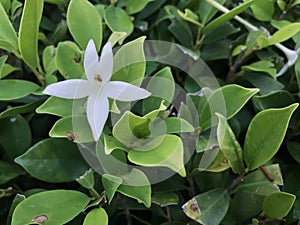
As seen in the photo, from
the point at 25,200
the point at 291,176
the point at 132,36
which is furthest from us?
the point at 132,36

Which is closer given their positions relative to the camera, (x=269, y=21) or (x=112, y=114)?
(x=112, y=114)

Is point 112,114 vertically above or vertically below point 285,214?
above

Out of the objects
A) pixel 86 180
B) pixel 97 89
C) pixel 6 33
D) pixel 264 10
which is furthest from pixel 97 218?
pixel 264 10

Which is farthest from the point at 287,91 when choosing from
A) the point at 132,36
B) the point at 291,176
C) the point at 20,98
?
the point at 20,98

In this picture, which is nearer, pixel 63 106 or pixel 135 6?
pixel 63 106

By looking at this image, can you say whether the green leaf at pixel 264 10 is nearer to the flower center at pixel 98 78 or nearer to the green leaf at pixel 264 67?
the green leaf at pixel 264 67

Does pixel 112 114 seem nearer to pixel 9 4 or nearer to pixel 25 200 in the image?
pixel 25 200

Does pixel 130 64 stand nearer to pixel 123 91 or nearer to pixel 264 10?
pixel 123 91

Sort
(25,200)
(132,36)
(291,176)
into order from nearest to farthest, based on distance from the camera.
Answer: (25,200), (291,176), (132,36)
